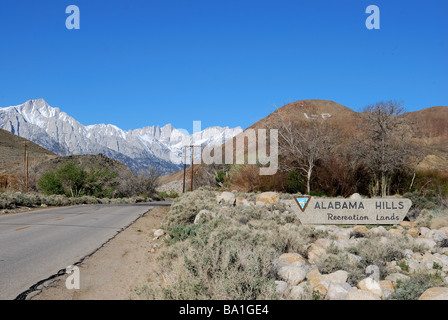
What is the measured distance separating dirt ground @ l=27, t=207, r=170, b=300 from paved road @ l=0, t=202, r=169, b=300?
340mm

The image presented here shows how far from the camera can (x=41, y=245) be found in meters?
10.5

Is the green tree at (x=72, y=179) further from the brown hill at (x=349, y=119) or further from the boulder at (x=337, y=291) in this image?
the boulder at (x=337, y=291)

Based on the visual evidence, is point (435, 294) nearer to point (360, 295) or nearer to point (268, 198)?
point (360, 295)

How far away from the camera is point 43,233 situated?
1264 centimetres

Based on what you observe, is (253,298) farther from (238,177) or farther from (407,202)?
(238,177)

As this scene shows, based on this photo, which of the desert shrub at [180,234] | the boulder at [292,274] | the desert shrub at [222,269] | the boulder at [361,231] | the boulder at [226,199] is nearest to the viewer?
the desert shrub at [222,269]

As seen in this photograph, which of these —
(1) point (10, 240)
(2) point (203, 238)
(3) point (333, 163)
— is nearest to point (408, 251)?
(2) point (203, 238)

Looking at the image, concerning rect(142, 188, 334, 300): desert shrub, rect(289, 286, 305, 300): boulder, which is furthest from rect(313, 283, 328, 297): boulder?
rect(142, 188, 334, 300): desert shrub

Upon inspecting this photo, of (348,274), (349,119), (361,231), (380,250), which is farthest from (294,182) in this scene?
(349,119)

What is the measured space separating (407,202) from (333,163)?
34.4 feet

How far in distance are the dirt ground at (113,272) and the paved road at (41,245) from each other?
1.12ft

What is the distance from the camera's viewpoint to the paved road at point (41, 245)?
284 inches

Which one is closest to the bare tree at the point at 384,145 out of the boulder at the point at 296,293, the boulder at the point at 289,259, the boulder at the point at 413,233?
the boulder at the point at 413,233

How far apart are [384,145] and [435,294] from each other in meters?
20.1
